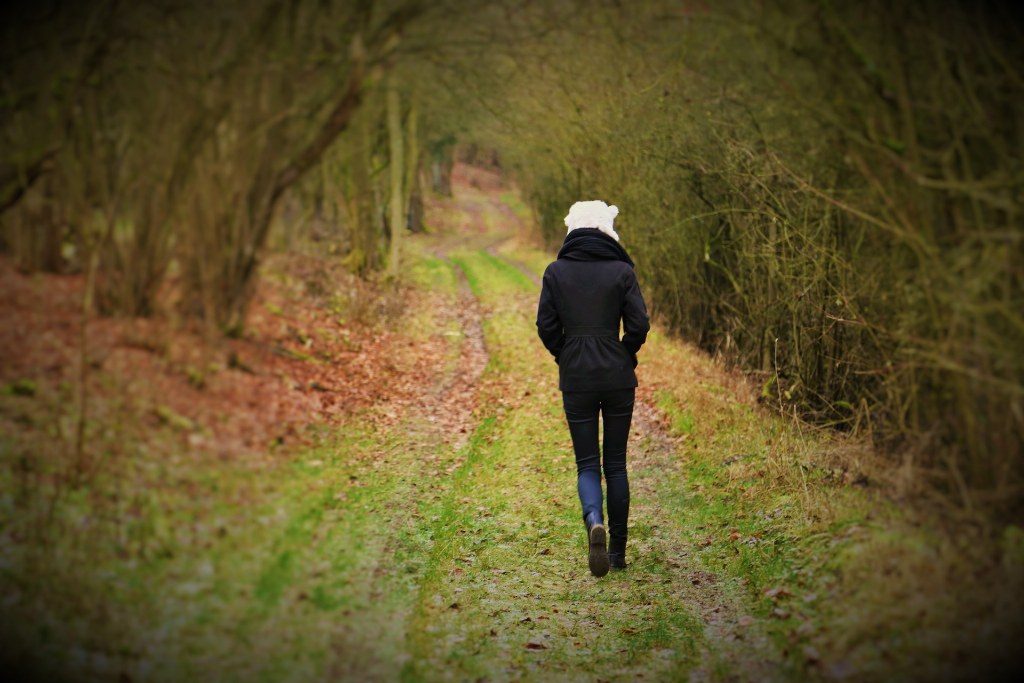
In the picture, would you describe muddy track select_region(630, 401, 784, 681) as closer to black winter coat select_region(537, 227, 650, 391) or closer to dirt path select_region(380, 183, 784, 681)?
dirt path select_region(380, 183, 784, 681)

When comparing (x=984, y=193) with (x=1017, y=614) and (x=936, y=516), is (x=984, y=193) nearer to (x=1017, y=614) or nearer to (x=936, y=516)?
(x=936, y=516)

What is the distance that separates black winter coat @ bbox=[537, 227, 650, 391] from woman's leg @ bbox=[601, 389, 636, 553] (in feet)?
0.40

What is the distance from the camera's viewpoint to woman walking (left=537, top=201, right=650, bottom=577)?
15.0 feet

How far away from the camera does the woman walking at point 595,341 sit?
4.58m

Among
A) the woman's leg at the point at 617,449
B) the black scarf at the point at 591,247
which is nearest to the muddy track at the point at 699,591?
the woman's leg at the point at 617,449

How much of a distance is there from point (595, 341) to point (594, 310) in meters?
0.21

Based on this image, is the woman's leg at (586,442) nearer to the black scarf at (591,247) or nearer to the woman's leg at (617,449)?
the woman's leg at (617,449)

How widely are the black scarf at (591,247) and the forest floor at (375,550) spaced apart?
1951 millimetres

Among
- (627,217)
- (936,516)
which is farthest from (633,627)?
(627,217)

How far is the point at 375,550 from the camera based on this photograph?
4586mm

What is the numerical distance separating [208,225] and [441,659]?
9.03 ft

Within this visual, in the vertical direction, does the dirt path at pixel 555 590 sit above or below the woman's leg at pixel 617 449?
below

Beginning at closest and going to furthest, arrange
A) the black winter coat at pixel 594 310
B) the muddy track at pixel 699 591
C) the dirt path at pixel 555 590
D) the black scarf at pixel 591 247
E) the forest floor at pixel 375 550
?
the forest floor at pixel 375 550
the muddy track at pixel 699 591
the dirt path at pixel 555 590
the black winter coat at pixel 594 310
the black scarf at pixel 591 247

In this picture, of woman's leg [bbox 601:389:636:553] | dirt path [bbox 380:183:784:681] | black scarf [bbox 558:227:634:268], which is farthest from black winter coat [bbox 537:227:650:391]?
dirt path [bbox 380:183:784:681]
